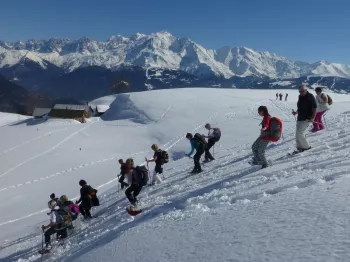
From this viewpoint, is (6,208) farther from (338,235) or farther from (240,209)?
(338,235)

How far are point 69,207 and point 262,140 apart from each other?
7632mm

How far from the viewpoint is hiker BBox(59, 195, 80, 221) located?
45.0 ft

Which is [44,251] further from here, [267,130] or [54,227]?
[267,130]

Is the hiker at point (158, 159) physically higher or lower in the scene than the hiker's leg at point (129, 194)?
higher

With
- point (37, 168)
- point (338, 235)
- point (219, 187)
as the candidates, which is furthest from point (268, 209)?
point (37, 168)

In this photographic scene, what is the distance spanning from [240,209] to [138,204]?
558 centimetres

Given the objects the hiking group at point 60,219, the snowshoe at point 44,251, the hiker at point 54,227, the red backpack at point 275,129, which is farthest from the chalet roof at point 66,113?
the red backpack at point 275,129

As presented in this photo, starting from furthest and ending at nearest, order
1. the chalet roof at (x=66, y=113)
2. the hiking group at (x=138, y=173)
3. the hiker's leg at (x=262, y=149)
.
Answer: the chalet roof at (x=66, y=113), the hiker's leg at (x=262, y=149), the hiking group at (x=138, y=173)

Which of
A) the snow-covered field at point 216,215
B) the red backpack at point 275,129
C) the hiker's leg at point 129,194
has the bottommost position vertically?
the snow-covered field at point 216,215

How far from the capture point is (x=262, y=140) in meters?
12.9

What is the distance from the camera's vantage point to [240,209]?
8.96 metres

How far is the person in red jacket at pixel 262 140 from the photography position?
495 inches

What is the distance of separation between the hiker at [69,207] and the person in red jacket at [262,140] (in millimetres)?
7029

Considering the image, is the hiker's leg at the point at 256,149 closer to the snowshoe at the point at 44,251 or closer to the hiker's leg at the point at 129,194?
the hiker's leg at the point at 129,194
